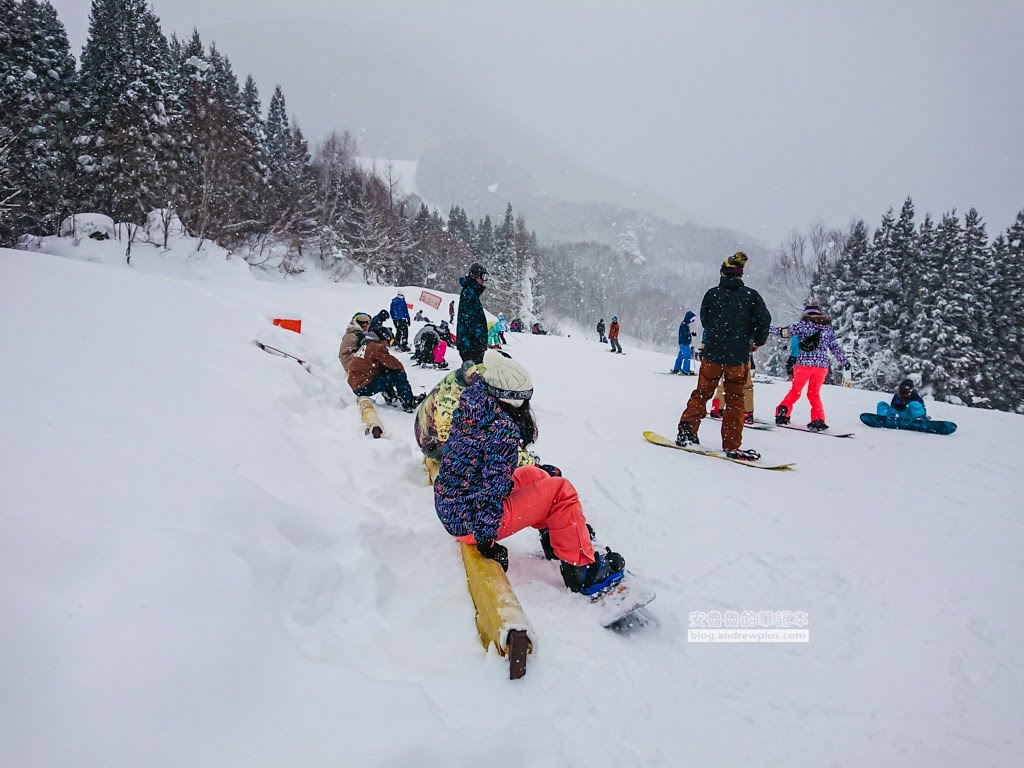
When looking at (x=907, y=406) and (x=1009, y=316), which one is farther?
(x=1009, y=316)

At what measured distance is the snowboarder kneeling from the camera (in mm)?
7262

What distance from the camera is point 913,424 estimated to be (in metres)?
7.27

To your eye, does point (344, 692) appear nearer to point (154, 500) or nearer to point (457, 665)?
point (457, 665)

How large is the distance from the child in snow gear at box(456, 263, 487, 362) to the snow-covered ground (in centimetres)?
199

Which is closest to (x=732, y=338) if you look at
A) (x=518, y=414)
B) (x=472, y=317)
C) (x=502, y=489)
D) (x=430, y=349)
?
(x=472, y=317)

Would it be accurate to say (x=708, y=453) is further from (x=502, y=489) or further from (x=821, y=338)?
(x=502, y=489)

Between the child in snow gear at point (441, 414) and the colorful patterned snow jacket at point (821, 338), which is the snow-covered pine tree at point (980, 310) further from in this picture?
the child in snow gear at point (441, 414)

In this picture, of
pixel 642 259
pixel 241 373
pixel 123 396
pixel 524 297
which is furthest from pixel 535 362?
pixel 642 259

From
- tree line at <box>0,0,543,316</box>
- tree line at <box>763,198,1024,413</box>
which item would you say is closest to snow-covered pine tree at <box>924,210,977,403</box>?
tree line at <box>763,198,1024,413</box>

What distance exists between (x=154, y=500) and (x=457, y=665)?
161 cm

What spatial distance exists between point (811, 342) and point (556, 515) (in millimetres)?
5778

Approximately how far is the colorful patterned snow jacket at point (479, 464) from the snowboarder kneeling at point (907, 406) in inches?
292

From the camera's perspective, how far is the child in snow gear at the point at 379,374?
654cm

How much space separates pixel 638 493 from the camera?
4.34 meters
